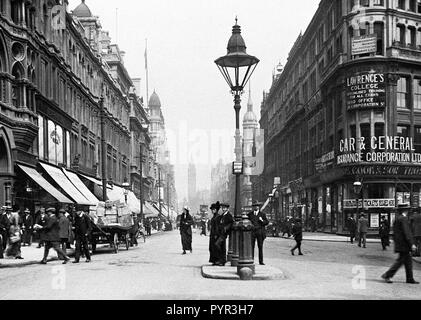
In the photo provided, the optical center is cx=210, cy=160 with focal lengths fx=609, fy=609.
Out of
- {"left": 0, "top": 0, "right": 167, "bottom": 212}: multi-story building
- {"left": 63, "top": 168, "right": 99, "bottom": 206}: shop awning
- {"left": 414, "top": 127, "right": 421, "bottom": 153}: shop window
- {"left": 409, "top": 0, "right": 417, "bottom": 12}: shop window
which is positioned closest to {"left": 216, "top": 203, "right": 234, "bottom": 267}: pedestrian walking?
{"left": 0, "top": 0, "right": 167, "bottom": 212}: multi-story building

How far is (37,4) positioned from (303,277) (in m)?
24.6

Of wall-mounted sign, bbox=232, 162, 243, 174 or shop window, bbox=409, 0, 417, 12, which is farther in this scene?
shop window, bbox=409, 0, 417, 12

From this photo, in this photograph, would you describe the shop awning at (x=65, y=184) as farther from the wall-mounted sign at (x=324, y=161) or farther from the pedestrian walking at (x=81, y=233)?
the wall-mounted sign at (x=324, y=161)

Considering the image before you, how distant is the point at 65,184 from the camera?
115 feet

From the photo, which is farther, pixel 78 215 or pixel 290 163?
pixel 290 163

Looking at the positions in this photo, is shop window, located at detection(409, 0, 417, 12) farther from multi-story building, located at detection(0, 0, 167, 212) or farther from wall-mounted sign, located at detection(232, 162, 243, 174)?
wall-mounted sign, located at detection(232, 162, 243, 174)

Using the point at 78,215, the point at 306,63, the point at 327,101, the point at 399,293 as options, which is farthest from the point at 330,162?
the point at 399,293

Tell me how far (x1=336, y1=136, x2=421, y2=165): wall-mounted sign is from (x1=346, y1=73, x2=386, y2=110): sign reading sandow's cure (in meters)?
2.46

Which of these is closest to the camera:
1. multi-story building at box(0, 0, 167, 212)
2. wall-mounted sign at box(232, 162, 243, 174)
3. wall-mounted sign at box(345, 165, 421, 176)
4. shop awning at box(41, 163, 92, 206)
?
wall-mounted sign at box(232, 162, 243, 174)

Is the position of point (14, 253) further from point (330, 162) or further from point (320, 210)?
point (320, 210)

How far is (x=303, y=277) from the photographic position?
48.3 ft

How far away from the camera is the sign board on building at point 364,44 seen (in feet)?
142

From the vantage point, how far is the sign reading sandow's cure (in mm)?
43531

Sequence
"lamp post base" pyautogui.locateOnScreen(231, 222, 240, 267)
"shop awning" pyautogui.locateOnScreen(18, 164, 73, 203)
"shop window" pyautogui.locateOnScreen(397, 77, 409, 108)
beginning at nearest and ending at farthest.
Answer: "lamp post base" pyautogui.locateOnScreen(231, 222, 240, 267)
"shop awning" pyautogui.locateOnScreen(18, 164, 73, 203)
"shop window" pyautogui.locateOnScreen(397, 77, 409, 108)
